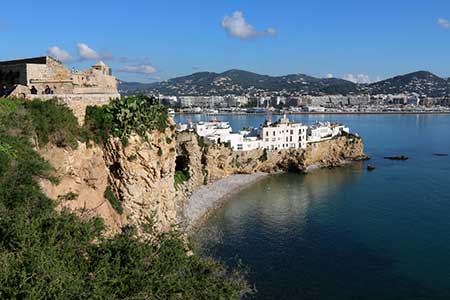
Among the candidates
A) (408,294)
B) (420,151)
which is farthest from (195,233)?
(420,151)

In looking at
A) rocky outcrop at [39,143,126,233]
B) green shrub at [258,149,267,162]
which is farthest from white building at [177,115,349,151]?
rocky outcrop at [39,143,126,233]

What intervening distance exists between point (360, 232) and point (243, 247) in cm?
823

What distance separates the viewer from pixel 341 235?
1076 inches

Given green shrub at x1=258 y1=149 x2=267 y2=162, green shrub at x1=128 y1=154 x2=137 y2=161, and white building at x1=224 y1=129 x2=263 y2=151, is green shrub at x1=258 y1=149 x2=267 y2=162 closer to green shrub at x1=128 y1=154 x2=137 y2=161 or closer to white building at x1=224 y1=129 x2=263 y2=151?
white building at x1=224 y1=129 x2=263 y2=151

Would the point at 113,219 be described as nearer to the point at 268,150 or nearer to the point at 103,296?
the point at 103,296

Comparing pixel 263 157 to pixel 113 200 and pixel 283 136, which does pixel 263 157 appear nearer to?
pixel 283 136

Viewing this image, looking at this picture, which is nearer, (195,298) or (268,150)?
(195,298)

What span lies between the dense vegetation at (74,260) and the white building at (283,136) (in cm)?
4061

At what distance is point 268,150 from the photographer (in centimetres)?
5041

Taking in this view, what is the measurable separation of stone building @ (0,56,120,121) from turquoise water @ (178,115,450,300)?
37.5 feet

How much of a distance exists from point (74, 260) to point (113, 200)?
8856 millimetres

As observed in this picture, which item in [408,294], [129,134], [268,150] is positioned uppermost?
[129,134]

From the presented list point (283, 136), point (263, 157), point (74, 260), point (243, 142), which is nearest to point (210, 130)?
point (243, 142)

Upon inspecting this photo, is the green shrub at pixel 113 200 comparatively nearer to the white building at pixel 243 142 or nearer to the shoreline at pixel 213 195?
the shoreline at pixel 213 195
